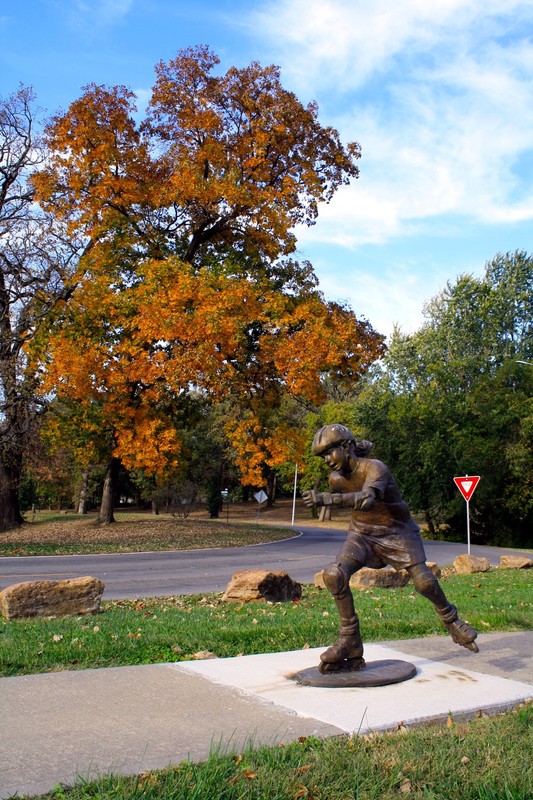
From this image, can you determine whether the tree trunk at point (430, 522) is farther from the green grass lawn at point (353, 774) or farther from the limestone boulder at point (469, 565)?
the green grass lawn at point (353, 774)

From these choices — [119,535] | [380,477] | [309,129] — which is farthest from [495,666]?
[309,129]

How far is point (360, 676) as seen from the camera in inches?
213

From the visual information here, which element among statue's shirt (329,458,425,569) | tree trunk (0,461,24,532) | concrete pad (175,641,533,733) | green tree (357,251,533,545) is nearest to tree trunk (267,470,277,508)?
green tree (357,251,533,545)

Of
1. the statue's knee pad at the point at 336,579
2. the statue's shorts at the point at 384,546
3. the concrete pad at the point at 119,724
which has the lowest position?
the concrete pad at the point at 119,724

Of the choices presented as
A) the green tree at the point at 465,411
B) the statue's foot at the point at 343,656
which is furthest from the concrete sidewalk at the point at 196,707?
the green tree at the point at 465,411

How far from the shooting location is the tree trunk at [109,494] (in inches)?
1075

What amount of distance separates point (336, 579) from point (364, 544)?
1.50 ft

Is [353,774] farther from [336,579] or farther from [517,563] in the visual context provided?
[517,563]

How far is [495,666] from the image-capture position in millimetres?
6164

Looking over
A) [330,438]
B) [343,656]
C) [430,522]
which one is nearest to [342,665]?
[343,656]

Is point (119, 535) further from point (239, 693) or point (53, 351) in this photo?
point (239, 693)

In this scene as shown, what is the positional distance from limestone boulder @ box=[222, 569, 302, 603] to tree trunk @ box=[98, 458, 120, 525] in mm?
17174

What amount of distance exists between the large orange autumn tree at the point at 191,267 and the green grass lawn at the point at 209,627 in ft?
41.3

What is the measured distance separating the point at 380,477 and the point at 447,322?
134ft
